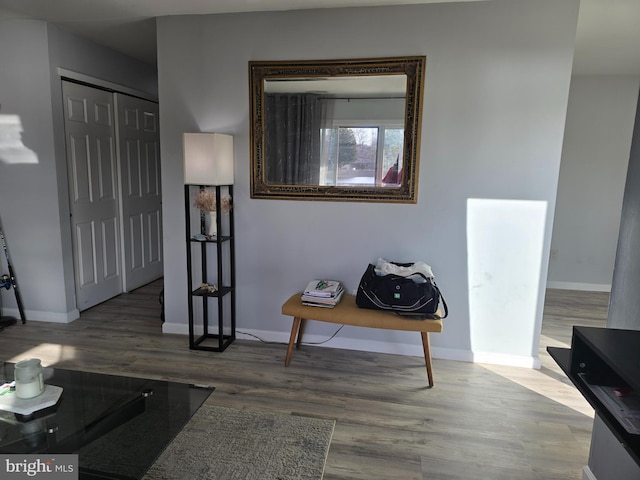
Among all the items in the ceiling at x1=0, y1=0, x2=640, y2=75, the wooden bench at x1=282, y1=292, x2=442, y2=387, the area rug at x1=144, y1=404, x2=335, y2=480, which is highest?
the ceiling at x1=0, y1=0, x2=640, y2=75

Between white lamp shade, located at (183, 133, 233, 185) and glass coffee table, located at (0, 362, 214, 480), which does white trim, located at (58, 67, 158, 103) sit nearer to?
white lamp shade, located at (183, 133, 233, 185)

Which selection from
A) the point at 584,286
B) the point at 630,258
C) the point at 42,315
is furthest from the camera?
the point at 584,286

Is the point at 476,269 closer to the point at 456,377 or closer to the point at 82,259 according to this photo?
the point at 456,377

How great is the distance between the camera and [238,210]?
3.10 m

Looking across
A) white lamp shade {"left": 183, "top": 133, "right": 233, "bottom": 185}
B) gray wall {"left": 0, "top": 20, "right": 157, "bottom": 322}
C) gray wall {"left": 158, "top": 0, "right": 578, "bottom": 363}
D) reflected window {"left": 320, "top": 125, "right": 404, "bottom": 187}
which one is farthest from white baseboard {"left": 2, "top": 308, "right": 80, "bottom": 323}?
reflected window {"left": 320, "top": 125, "right": 404, "bottom": 187}

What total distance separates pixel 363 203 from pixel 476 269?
0.91m

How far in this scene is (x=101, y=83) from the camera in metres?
3.76

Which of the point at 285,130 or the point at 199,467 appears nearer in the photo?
the point at 199,467

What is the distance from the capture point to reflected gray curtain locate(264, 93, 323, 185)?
289 centimetres

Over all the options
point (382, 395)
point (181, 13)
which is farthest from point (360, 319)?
point (181, 13)

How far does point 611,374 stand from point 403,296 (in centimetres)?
124

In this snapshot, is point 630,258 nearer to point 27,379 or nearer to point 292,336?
point 292,336

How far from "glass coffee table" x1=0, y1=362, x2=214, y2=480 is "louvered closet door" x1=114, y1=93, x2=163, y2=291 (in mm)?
2430

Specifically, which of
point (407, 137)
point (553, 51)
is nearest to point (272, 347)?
point (407, 137)
